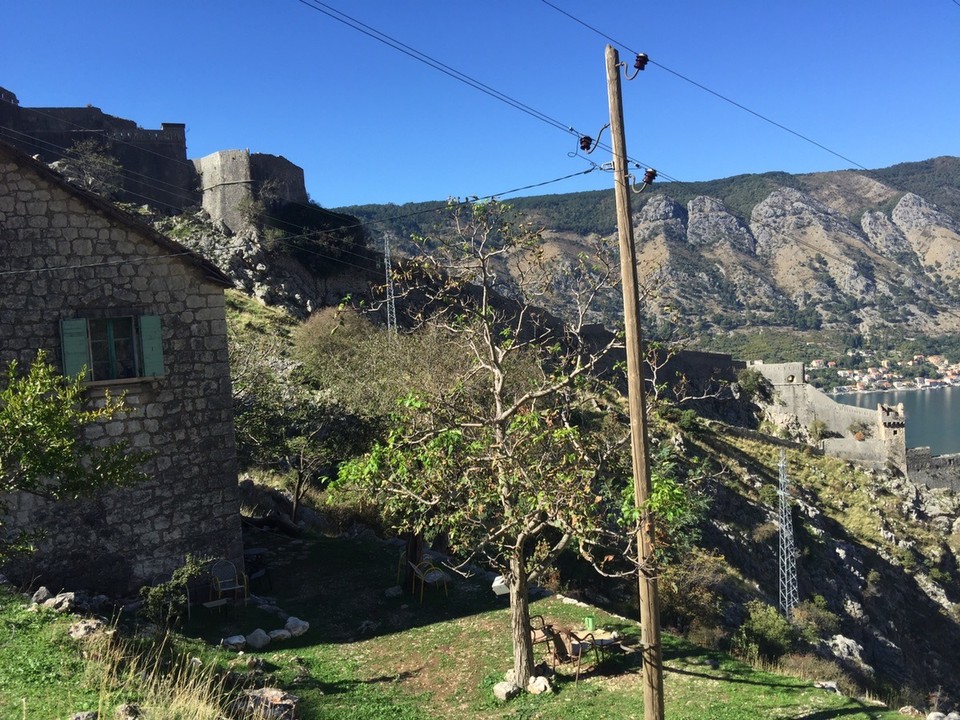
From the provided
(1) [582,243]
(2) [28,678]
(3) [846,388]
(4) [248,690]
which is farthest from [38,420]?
(1) [582,243]

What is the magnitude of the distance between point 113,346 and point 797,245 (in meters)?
131

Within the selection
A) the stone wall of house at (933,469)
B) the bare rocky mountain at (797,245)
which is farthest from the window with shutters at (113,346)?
the bare rocky mountain at (797,245)

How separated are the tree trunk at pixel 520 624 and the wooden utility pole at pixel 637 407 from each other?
5.37 ft

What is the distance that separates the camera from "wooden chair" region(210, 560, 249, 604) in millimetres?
11656

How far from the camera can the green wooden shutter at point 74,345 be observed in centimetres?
1057

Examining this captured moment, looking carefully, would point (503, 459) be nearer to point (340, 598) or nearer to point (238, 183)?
point (340, 598)

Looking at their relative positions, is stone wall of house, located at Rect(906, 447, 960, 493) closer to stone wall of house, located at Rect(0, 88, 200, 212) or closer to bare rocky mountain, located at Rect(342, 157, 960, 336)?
stone wall of house, located at Rect(0, 88, 200, 212)

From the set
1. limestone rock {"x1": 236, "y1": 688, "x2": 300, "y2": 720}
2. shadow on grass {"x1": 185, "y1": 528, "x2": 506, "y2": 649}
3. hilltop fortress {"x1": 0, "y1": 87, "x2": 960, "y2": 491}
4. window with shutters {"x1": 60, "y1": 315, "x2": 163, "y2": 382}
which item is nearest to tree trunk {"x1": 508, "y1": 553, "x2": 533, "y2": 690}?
shadow on grass {"x1": 185, "y1": 528, "x2": 506, "y2": 649}

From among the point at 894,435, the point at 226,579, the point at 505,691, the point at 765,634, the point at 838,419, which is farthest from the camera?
the point at 838,419

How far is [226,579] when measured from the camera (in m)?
11.9

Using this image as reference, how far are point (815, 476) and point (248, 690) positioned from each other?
39.6m

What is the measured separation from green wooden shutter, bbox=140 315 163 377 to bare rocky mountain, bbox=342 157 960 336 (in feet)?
304

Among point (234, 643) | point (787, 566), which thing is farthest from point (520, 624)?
point (787, 566)

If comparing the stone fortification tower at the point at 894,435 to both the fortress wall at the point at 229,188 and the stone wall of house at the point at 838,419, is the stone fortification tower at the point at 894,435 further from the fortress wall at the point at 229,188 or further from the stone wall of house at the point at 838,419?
the fortress wall at the point at 229,188
